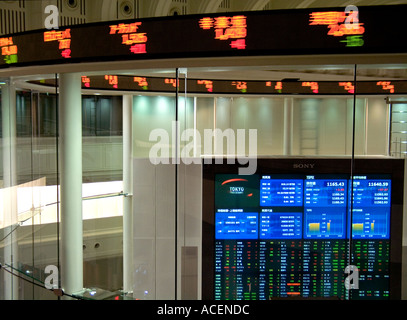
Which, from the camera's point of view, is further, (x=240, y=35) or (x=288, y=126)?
(x=288, y=126)

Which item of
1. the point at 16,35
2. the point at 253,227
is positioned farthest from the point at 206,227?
the point at 16,35

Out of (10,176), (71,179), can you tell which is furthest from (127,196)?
(10,176)

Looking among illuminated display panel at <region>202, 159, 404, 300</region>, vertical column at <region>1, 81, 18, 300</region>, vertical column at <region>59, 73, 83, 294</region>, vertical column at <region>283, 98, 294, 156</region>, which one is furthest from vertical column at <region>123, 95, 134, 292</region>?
vertical column at <region>283, 98, 294, 156</region>

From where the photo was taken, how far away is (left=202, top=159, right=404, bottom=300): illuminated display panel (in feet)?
13.6

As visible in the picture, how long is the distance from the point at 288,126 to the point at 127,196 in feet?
6.90

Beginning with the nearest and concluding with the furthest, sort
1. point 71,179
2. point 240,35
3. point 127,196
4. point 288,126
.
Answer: point 240,35 < point 71,179 < point 288,126 < point 127,196

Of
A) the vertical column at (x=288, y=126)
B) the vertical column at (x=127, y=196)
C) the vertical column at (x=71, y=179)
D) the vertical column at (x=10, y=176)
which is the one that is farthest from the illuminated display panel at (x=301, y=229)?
the vertical column at (x=10, y=176)

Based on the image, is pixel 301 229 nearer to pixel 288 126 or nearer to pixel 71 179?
pixel 288 126

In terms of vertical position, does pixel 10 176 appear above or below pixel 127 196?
above

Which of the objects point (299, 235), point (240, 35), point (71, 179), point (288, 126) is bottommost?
point (299, 235)

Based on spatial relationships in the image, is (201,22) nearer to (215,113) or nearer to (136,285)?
(215,113)

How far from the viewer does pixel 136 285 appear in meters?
4.62

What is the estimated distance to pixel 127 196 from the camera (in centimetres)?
536

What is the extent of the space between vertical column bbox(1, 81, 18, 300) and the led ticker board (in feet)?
5.71
